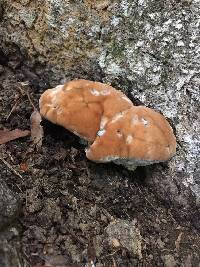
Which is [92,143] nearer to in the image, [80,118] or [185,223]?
[80,118]

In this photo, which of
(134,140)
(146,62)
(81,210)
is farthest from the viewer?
(146,62)

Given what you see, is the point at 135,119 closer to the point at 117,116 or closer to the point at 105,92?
the point at 117,116

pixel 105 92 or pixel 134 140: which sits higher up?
pixel 105 92

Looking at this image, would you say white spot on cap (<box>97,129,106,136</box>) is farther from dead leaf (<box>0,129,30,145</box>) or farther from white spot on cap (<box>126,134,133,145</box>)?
dead leaf (<box>0,129,30,145</box>)

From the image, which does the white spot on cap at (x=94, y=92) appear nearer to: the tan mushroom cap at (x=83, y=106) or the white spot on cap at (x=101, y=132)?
the tan mushroom cap at (x=83, y=106)

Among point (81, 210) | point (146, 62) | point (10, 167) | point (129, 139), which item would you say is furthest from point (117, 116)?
point (10, 167)

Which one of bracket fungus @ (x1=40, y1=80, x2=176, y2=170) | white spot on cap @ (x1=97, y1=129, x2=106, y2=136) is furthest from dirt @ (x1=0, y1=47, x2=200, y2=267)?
white spot on cap @ (x1=97, y1=129, x2=106, y2=136)
